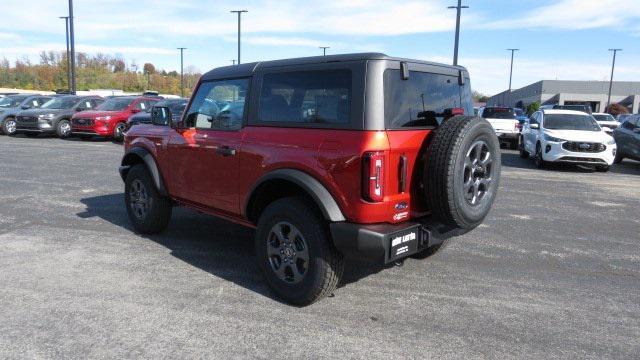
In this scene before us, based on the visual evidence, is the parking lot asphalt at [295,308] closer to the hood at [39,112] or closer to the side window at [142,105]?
the side window at [142,105]

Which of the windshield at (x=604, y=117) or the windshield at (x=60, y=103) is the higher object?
the windshield at (x=604, y=117)

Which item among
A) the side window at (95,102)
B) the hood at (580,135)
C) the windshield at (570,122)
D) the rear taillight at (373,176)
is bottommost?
the rear taillight at (373,176)

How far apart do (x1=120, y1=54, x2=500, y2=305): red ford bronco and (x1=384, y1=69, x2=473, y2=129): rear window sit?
0.04ft

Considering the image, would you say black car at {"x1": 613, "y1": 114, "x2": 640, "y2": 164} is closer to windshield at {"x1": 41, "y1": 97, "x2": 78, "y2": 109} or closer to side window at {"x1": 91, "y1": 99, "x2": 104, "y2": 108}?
side window at {"x1": 91, "y1": 99, "x2": 104, "y2": 108}

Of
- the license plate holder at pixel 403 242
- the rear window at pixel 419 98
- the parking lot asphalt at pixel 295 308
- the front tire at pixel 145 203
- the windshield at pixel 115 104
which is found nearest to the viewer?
the parking lot asphalt at pixel 295 308

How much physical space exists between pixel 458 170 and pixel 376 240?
79cm

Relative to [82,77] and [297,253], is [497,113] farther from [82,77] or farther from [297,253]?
[82,77]

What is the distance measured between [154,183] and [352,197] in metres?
2.84

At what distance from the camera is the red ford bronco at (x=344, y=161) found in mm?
3430

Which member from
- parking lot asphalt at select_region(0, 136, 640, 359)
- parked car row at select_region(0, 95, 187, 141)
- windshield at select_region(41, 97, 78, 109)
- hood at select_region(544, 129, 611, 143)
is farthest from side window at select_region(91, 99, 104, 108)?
hood at select_region(544, 129, 611, 143)

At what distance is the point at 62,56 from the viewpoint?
107625 mm

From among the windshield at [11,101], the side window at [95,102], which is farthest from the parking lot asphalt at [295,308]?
the windshield at [11,101]

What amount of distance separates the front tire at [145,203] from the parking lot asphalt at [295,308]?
0.62ft

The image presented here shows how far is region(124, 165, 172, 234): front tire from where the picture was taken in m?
5.54
